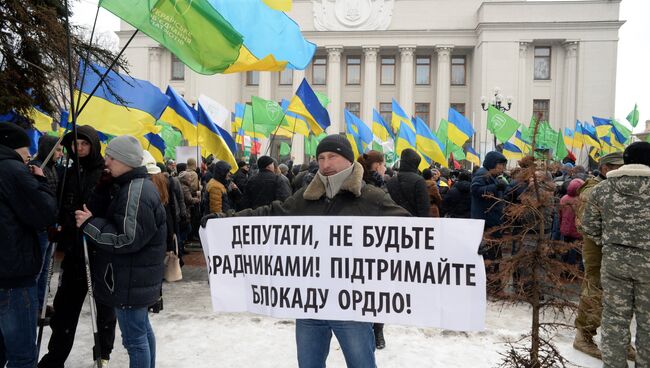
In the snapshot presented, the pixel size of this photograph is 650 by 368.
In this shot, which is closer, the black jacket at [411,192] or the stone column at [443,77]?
the black jacket at [411,192]

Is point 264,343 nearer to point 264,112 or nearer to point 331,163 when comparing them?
point 331,163

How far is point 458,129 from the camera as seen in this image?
15.4 meters

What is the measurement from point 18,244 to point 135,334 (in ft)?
3.08

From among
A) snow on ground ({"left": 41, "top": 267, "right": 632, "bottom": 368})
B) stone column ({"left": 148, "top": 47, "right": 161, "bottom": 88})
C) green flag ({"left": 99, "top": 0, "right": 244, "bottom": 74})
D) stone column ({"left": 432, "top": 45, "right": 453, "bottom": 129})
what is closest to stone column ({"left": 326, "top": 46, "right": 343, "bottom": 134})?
stone column ({"left": 432, "top": 45, "right": 453, "bottom": 129})

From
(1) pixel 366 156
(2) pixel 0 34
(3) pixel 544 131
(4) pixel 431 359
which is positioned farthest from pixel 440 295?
(3) pixel 544 131

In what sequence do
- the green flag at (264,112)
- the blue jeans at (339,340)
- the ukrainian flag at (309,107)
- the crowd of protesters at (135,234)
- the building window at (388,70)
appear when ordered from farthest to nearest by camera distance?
1. the building window at (388,70)
2. the green flag at (264,112)
3. the ukrainian flag at (309,107)
4. the crowd of protesters at (135,234)
5. the blue jeans at (339,340)

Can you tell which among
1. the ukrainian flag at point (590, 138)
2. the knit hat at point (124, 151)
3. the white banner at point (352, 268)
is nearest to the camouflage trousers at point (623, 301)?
the white banner at point (352, 268)

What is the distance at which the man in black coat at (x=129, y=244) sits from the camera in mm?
3076

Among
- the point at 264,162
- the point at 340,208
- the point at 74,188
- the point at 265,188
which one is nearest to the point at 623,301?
the point at 340,208

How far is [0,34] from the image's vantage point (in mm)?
5852

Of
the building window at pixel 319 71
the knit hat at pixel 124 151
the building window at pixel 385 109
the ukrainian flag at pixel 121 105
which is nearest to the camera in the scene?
the knit hat at pixel 124 151

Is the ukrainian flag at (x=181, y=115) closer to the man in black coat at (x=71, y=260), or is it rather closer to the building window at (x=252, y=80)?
the man in black coat at (x=71, y=260)

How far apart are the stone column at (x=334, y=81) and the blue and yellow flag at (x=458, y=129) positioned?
28976 millimetres

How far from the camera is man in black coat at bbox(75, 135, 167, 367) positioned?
3.08 metres
